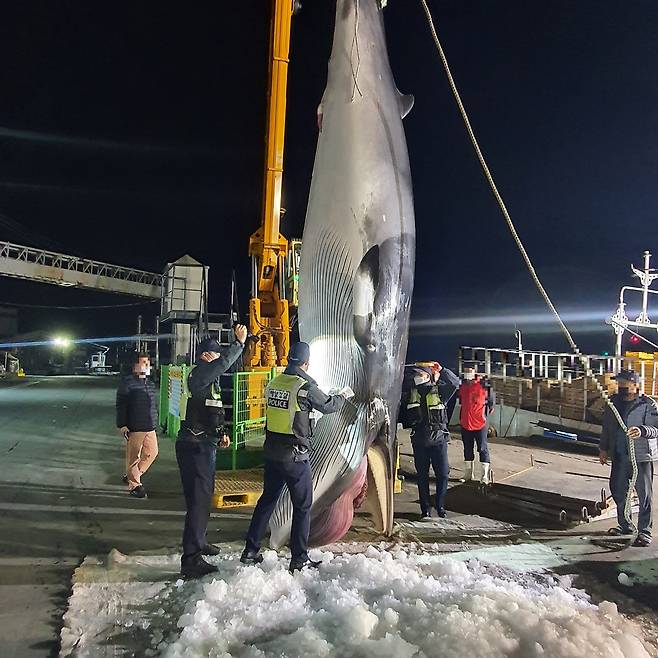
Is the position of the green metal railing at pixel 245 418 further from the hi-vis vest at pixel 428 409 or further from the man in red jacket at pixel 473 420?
the man in red jacket at pixel 473 420

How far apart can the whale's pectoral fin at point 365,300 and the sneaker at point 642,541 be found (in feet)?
11.7

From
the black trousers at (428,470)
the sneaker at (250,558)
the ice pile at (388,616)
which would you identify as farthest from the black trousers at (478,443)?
the sneaker at (250,558)

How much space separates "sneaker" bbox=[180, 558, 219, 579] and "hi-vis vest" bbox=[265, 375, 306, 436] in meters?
1.08

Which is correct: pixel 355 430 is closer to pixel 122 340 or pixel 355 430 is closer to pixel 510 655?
pixel 510 655

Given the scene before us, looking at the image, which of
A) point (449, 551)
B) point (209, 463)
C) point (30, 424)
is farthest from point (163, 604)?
point (30, 424)

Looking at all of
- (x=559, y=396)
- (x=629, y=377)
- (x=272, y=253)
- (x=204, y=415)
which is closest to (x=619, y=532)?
(x=629, y=377)

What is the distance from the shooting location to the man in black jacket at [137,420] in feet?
22.9

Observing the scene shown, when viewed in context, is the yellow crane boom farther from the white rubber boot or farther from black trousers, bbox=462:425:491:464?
the white rubber boot

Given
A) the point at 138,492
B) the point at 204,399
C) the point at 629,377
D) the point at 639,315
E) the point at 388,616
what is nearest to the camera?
the point at 388,616

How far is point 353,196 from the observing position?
149 inches

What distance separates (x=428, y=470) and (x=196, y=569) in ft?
9.36

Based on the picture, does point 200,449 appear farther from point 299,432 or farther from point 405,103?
point 405,103

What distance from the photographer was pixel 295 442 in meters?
4.09

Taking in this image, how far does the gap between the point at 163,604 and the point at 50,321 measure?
53.1 metres
